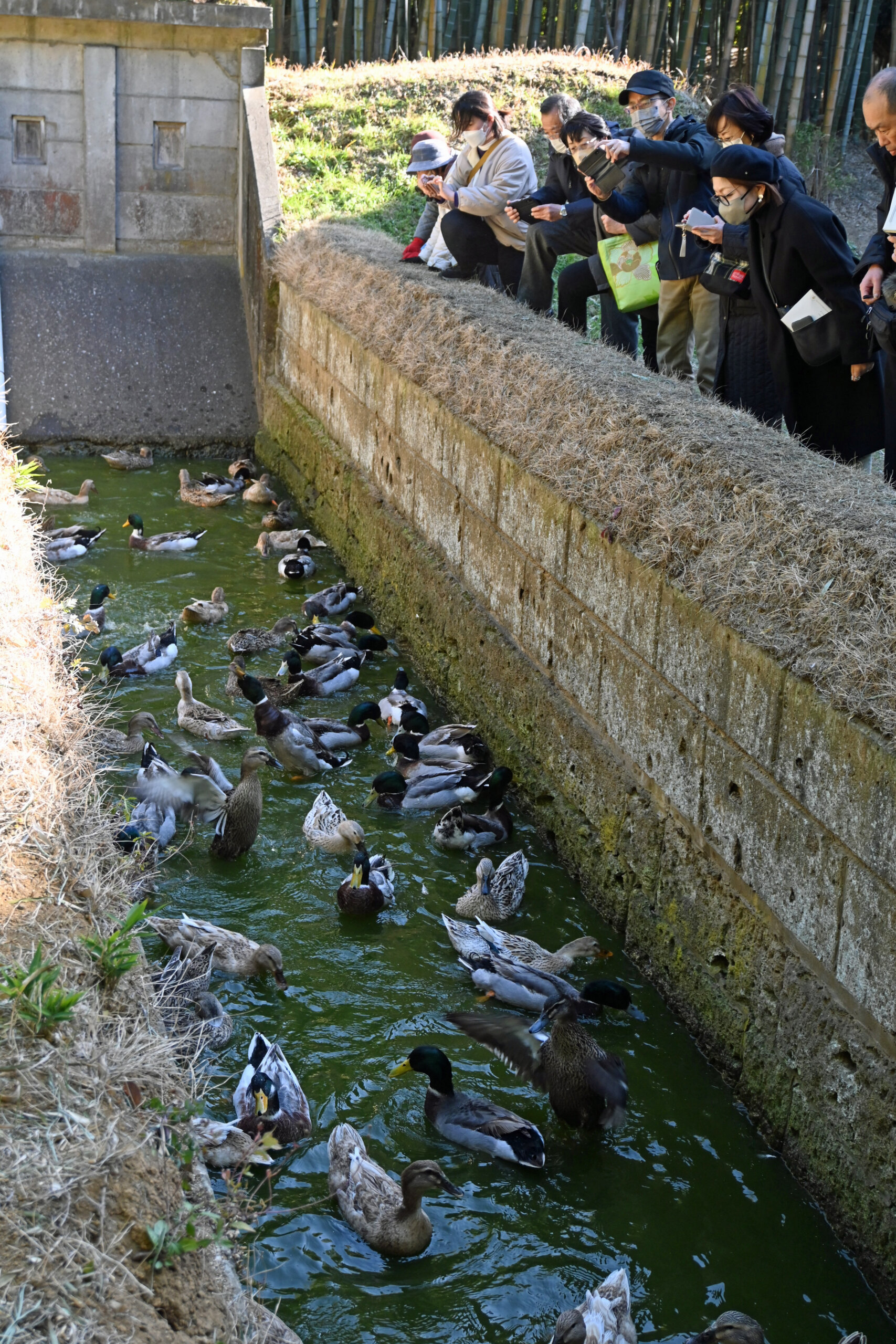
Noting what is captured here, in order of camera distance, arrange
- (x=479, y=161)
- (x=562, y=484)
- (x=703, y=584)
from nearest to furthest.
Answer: (x=703, y=584) < (x=562, y=484) < (x=479, y=161)

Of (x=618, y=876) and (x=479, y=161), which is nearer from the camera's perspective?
(x=618, y=876)

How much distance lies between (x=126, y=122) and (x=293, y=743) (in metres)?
10.6

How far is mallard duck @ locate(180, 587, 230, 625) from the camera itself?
10.3 m

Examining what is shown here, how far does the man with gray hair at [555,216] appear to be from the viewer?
381 inches

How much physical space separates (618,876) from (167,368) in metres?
10.8

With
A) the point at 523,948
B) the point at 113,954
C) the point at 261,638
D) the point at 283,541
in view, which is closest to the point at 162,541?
the point at 283,541

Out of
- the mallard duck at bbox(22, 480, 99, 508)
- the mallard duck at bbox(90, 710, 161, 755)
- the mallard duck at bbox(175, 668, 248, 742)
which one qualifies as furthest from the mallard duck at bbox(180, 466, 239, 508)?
the mallard duck at bbox(90, 710, 161, 755)

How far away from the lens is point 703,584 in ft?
18.7

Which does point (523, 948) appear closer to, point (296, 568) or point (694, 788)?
point (694, 788)

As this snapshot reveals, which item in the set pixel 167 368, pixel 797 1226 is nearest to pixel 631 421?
pixel 797 1226

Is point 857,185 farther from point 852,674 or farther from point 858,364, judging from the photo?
point 852,674

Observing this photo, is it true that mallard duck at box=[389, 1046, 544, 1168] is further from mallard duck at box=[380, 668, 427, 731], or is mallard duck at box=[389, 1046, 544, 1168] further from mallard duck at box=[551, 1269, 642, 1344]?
mallard duck at box=[380, 668, 427, 731]

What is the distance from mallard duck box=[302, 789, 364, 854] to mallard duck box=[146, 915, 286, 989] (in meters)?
1.14

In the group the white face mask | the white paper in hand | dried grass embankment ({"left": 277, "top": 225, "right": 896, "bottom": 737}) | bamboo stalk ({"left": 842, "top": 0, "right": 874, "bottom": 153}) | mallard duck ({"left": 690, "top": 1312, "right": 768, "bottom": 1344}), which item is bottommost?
mallard duck ({"left": 690, "top": 1312, "right": 768, "bottom": 1344})
